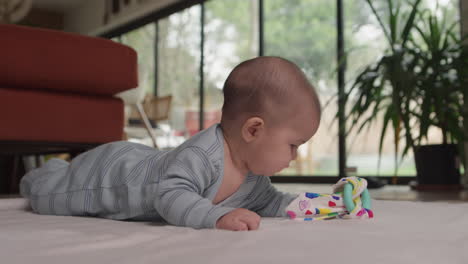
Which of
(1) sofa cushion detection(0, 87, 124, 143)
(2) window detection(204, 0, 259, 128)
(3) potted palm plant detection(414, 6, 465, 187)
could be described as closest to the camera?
(1) sofa cushion detection(0, 87, 124, 143)

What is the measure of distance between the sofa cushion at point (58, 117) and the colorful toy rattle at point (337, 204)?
1.12 meters

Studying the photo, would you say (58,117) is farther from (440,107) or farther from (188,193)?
(440,107)

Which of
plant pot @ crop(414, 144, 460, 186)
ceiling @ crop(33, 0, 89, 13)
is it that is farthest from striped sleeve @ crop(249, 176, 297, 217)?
ceiling @ crop(33, 0, 89, 13)

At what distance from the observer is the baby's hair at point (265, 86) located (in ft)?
2.52

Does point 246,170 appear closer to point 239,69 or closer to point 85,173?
point 239,69

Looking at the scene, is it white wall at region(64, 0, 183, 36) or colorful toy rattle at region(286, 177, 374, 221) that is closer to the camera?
colorful toy rattle at region(286, 177, 374, 221)

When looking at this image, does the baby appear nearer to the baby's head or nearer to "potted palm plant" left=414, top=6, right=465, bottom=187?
the baby's head

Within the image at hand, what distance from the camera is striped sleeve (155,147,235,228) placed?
723 mm

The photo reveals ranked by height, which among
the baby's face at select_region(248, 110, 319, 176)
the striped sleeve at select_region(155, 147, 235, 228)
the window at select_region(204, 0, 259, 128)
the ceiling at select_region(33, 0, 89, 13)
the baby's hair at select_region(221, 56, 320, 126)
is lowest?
the striped sleeve at select_region(155, 147, 235, 228)

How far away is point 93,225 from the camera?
30.6 inches

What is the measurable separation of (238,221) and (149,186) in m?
0.22

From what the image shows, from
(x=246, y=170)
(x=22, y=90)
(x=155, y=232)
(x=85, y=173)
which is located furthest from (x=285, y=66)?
(x=22, y=90)

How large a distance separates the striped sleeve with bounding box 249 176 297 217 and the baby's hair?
212 mm

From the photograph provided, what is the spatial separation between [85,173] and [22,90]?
34.0 inches
